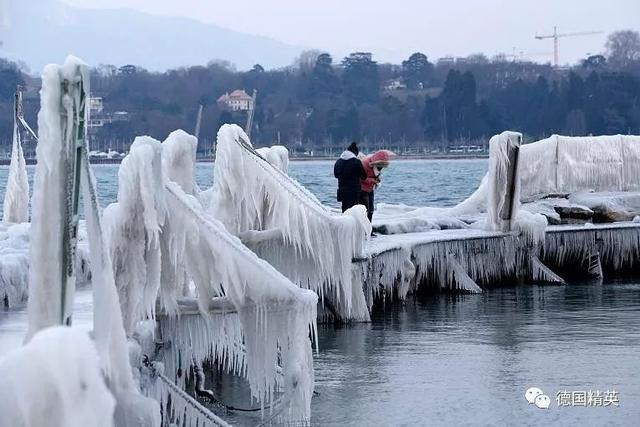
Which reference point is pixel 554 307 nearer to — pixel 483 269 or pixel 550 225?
pixel 483 269

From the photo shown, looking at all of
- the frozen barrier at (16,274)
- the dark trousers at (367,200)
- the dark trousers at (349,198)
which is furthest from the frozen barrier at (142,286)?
the dark trousers at (367,200)

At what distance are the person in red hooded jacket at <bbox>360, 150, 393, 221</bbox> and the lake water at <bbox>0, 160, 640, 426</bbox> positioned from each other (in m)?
1.93

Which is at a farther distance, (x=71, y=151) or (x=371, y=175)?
(x=371, y=175)

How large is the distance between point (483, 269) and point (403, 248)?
11.3 ft

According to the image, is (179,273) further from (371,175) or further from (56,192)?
(371,175)

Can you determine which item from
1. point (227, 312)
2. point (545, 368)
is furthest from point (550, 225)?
point (227, 312)

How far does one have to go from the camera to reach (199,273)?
10.5m

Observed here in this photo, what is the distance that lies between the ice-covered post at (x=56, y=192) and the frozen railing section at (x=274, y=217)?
7.67m

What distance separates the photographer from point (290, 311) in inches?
413

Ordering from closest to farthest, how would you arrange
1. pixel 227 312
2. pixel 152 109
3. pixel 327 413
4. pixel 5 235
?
pixel 227 312 < pixel 327 413 < pixel 5 235 < pixel 152 109

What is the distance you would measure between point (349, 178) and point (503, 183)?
4.46 m

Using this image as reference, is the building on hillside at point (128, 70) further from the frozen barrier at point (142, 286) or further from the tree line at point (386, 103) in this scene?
the frozen barrier at point (142, 286)

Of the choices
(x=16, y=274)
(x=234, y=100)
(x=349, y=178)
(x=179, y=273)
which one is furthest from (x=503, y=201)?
(x=234, y=100)

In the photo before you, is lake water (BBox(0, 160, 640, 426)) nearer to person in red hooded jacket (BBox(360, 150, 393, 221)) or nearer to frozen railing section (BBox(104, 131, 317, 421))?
frozen railing section (BBox(104, 131, 317, 421))
